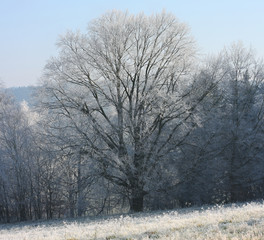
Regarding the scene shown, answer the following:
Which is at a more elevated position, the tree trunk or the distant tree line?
the distant tree line

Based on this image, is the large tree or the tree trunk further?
the tree trunk

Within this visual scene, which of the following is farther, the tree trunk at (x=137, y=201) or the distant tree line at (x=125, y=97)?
the tree trunk at (x=137, y=201)

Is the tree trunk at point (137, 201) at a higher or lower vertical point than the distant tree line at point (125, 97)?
lower

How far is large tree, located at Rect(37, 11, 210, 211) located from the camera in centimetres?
1986

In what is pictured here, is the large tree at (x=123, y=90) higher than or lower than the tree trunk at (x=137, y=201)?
higher

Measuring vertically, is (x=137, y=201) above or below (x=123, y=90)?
below

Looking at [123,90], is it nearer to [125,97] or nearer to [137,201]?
[125,97]

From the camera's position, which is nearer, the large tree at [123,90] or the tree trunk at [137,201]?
the large tree at [123,90]

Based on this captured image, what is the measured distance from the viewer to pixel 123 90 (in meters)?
21.4

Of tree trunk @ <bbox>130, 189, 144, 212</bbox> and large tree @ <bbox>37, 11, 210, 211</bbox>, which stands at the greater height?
large tree @ <bbox>37, 11, 210, 211</bbox>

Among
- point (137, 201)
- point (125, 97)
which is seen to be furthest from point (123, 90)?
point (137, 201)

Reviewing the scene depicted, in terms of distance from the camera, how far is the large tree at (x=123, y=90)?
19.9 meters

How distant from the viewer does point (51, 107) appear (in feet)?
65.7

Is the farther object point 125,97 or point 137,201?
point 137,201
